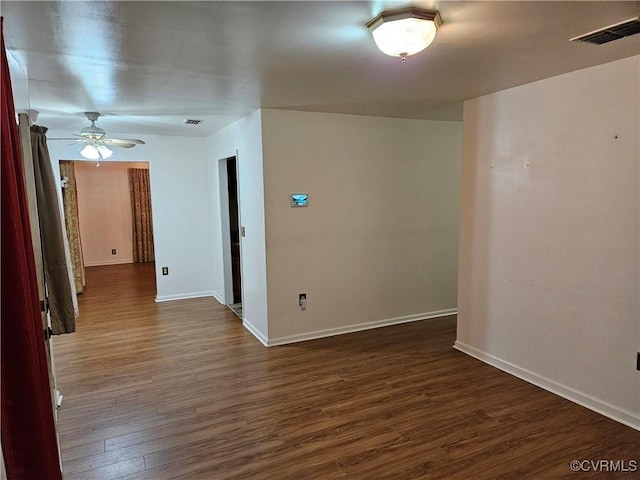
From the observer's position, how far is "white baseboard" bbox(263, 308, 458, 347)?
4.12 m

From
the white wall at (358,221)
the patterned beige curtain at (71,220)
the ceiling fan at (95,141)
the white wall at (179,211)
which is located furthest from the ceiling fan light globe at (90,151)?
the patterned beige curtain at (71,220)

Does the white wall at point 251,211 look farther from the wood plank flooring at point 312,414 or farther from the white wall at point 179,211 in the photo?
the white wall at point 179,211

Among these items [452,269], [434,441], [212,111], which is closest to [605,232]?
[434,441]

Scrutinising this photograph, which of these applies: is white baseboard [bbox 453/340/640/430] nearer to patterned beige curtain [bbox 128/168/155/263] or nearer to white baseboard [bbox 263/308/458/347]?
white baseboard [bbox 263/308/458/347]

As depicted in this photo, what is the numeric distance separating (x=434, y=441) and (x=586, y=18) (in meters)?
2.37

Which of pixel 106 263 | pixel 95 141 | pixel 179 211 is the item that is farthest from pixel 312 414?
pixel 106 263

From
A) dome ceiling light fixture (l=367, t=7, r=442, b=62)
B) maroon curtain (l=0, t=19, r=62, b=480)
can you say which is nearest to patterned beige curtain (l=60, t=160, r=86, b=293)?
maroon curtain (l=0, t=19, r=62, b=480)

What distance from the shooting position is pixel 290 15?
1.76 m

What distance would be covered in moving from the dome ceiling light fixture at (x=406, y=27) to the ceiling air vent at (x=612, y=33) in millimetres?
868

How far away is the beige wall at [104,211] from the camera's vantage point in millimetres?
8680

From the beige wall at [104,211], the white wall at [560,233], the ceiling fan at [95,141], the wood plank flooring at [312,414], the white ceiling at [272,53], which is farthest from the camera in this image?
the beige wall at [104,211]

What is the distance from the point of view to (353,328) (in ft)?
14.6

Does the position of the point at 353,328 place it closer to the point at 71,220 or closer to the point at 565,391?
the point at 565,391

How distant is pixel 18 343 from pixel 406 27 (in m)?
1.92
